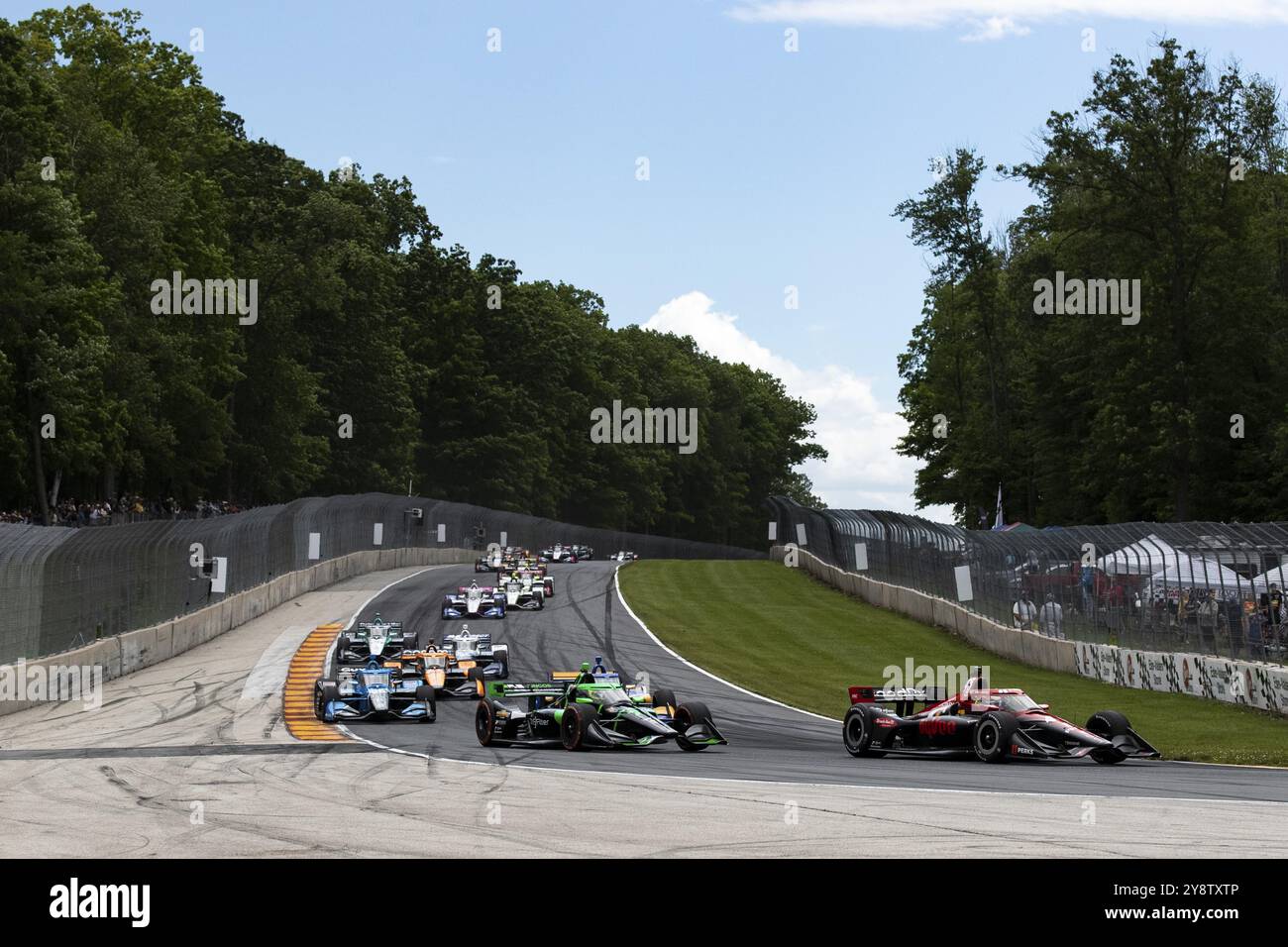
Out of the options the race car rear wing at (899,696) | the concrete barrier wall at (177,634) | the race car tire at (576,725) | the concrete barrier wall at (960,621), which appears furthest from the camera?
the concrete barrier wall at (960,621)

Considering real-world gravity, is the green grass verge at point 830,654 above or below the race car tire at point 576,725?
below

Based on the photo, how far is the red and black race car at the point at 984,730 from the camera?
17.4m

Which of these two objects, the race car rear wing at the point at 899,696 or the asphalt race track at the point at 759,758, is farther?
the race car rear wing at the point at 899,696

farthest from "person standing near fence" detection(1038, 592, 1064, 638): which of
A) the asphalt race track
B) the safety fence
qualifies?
the safety fence

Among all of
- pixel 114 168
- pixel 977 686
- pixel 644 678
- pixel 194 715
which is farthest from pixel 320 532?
pixel 977 686

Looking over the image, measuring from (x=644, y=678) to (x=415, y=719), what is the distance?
14.0ft

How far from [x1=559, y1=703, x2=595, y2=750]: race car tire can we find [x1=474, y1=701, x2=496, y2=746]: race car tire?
3.53ft

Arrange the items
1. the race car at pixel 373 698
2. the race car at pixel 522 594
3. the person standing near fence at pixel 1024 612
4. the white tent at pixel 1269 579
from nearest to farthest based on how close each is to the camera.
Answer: the white tent at pixel 1269 579 → the race car at pixel 373 698 → the person standing near fence at pixel 1024 612 → the race car at pixel 522 594

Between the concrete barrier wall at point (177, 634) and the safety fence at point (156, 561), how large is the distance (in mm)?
259

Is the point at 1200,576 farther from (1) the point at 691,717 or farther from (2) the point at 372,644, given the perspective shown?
(2) the point at 372,644

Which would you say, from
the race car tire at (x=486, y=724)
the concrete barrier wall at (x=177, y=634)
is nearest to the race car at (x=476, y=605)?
the concrete barrier wall at (x=177, y=634)

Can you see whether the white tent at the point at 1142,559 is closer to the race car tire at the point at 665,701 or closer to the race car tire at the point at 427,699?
the race car tire at the point at 665,701

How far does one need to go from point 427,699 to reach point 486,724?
4.01m

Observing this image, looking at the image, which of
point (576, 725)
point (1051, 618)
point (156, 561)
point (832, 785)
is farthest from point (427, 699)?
point (1051, 618)
